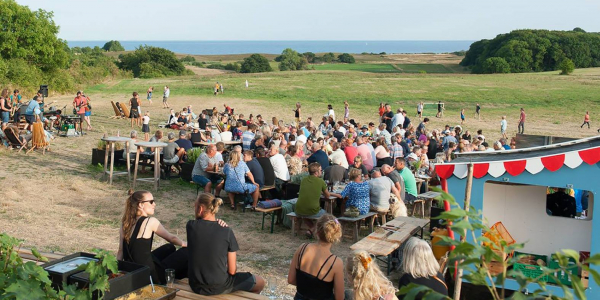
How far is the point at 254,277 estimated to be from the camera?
549 cm

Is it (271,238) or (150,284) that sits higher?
(150,284)

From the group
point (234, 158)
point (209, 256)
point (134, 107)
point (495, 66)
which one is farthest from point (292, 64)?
point (209, 256)

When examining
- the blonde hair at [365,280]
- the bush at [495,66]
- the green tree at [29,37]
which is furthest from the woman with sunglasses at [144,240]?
the bush at [495,66]

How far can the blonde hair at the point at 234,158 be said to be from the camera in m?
10.3

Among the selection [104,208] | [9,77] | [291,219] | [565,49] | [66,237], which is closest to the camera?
[66,237]

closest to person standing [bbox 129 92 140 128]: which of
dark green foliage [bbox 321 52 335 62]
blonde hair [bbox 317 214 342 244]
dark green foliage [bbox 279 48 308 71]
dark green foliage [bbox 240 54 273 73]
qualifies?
blonde hair [bbox 317 214 342 244]

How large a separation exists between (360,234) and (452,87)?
4372 centimetres

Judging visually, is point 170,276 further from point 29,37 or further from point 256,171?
point 29,37

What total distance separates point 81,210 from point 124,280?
6.74 metres

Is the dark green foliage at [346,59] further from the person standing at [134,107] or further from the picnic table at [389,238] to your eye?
the picnic table at [389,238]

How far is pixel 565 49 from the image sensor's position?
88.1m

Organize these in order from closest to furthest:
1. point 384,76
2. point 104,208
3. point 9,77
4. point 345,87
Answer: point 104,208 < point 9,77 < point 345,87 < point 384,76

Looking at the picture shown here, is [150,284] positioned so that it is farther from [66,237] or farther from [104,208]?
[104,208]

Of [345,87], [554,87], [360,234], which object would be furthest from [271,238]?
[554,87]
